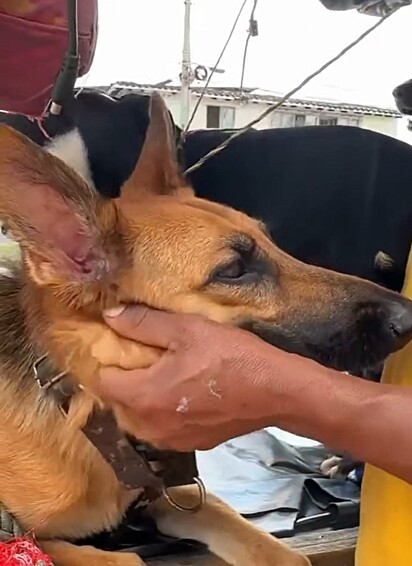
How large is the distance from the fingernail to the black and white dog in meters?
0.33

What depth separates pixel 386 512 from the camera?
97cm

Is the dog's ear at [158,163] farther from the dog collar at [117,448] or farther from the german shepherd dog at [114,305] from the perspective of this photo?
the dog collar at [117,448]

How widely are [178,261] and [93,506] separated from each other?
33cm

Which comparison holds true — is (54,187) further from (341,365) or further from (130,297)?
(341,365)

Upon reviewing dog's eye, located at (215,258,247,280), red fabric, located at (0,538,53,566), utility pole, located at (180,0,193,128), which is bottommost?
red fabric, located at (0,538,53,566)

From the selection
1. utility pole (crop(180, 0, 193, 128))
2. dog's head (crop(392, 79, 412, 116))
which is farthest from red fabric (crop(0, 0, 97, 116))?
utility pole (crop(180, 0, 193, 128))

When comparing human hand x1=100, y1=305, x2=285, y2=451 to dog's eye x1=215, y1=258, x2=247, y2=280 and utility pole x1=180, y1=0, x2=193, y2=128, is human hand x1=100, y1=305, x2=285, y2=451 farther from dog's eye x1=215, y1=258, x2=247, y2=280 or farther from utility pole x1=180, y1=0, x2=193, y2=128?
utility pole x1=180, y1=0, x2=193, y2=128

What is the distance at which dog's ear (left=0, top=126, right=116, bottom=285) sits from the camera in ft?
2.46

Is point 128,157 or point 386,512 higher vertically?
point 128,157

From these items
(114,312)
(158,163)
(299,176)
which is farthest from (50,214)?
(299,176)

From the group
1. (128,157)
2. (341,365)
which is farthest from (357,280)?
(128,157)

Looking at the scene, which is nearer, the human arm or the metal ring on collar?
the human arm

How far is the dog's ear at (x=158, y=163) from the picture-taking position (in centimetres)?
104

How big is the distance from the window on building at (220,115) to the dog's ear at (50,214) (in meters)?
1.20
